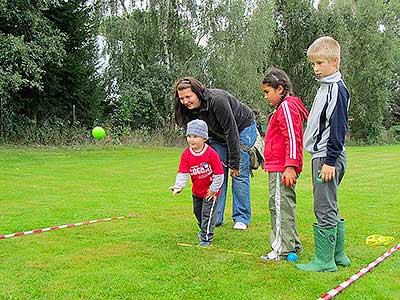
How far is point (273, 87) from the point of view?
15.5 ft

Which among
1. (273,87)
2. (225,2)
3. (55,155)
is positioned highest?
(225,2)

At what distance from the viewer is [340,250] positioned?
4574mm

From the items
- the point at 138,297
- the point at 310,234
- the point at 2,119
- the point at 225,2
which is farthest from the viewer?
the point at 225,2

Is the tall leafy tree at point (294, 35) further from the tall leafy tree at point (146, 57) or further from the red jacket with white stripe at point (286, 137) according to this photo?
the red jacket with white stripe at point (286, 137)

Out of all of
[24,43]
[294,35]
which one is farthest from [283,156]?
[294,35]

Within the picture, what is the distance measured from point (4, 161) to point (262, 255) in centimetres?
1221

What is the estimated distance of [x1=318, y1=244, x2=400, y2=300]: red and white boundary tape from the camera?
3.71m

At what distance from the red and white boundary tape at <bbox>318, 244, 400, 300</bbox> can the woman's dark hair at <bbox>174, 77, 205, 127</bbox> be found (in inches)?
90.5

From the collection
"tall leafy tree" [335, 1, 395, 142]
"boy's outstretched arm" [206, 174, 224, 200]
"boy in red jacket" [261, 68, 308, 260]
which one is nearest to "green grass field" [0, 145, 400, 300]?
"boy in red jacket" [261, 68, 308, 260]

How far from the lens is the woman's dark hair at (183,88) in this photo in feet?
17.4

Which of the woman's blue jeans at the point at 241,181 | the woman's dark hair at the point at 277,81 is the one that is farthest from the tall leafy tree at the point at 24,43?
the woman's dark hair at the point at 277,81

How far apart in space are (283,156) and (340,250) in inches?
37.6

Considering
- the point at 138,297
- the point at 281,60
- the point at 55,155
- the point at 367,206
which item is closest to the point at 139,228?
the point at 138,297

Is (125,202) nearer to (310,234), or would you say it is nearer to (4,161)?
(310,234)
